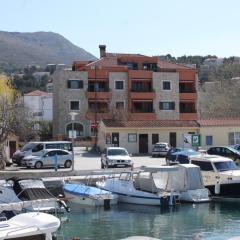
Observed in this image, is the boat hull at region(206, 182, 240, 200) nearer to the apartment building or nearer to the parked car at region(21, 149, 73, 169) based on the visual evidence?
the parked car at region(21, 149, 73, 169)

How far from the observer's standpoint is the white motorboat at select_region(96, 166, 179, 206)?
34188 mm

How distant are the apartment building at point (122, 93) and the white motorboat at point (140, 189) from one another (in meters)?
43.5

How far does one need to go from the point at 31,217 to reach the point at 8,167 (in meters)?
31.1

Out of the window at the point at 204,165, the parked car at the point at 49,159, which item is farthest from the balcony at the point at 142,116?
the window at the point at 204,165

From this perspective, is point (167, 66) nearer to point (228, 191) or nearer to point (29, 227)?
point (228, 191)

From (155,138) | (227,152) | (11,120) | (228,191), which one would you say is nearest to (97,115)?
(155,138)

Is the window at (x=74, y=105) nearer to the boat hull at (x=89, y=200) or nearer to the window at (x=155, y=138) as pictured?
the window at (x=155, y=138)

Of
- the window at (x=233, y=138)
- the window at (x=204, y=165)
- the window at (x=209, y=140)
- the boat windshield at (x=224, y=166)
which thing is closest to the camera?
the boat windshield at (x=224, y=166)

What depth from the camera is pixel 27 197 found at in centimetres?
3062

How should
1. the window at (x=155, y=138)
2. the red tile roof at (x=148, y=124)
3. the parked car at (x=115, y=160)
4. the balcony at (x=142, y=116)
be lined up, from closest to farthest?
A: 1. the parked car at (x=115, y=160)
2. the red tile roof at (x=148, y=124)
3. the window at (x=155, y=138)
4. the balcony at (x=142, y=116)

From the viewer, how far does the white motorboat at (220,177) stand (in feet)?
118

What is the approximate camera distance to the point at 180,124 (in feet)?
221

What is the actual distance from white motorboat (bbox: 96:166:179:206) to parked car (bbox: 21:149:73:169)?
436 inches

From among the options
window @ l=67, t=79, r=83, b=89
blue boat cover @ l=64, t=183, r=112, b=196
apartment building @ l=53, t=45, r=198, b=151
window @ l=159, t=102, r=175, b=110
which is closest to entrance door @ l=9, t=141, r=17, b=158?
apartment building @ l=53, t=45, r=198, b=151
